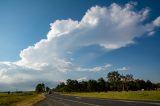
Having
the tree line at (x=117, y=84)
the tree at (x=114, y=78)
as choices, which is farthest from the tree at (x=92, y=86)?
the tree at (x=114, y=78)

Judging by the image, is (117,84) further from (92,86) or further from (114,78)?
(92,86)

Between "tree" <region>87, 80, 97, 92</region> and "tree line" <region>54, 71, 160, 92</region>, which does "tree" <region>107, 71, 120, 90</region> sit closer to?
"tree line" <region>54, 71, 160, 92</region>

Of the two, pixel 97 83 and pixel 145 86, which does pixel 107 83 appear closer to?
pixel 97 83

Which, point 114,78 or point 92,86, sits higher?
point 114,78

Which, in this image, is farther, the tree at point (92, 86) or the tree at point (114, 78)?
the tree at point (92, 86)

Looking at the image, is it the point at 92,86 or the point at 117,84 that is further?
the point at 92,86

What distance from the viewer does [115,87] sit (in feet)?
570

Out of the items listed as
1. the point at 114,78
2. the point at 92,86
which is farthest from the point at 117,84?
the point at 92,86

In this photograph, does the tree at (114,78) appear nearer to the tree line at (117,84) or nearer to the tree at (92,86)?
the tree line at (117,84)

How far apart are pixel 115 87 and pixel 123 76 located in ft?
32.4

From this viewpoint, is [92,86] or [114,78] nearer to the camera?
[114,78]

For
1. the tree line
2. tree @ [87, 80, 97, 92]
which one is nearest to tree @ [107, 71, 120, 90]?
the tree line

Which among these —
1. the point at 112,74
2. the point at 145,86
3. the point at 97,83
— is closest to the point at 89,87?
the point at 97,83

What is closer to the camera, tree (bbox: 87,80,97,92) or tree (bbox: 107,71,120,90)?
tree (bbox: 107,71,120,90)
